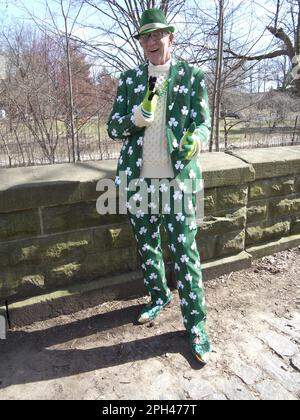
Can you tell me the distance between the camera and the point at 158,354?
2.25 metres

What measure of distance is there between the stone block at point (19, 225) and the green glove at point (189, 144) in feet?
3.48

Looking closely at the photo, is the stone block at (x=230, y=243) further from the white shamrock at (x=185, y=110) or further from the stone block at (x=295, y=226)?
the white shamrock at (x=185, y=110)

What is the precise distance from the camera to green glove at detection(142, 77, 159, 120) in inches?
77.3

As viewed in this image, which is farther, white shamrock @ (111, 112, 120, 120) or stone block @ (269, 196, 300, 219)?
stone block @ (269, 196, 300, 219)

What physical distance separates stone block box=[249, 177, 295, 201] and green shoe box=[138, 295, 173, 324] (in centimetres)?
127

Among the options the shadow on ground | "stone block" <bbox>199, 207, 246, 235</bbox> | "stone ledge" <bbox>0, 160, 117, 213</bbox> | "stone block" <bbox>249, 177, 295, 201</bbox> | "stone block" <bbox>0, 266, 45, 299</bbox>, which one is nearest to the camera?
the shadow on ground

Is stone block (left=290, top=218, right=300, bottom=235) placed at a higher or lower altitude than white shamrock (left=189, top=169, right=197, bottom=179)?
lower

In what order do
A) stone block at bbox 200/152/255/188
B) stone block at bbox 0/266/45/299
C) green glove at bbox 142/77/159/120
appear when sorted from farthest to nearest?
stone block at bbox 200/152/255/188 < stone block at bbox 0/266/45/299 < green glove at bbox 142/77/159/120

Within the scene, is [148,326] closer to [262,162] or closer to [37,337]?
[37,337]

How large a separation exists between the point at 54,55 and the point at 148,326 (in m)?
4.92

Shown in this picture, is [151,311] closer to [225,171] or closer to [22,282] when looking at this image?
[22,282]

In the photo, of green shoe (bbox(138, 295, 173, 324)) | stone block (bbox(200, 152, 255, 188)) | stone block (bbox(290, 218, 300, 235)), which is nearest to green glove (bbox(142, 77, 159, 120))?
stone block (bbox(200, 152, 255, 188))

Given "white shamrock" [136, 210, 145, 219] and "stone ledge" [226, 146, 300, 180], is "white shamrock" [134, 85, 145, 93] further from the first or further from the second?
"stone ledge" [226, 146, 300, 180]

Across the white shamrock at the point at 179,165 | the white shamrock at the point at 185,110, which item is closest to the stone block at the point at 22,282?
the white shamrock at the point at 179,165
